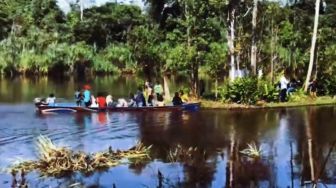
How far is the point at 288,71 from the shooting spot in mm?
40438

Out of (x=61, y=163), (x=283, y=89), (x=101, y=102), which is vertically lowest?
(x=61, y=163)

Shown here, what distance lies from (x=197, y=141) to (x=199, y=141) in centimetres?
6

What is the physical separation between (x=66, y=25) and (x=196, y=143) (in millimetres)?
44106

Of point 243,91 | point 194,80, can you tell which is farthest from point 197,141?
point 194,80

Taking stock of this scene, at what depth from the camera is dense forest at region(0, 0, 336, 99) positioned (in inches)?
1177

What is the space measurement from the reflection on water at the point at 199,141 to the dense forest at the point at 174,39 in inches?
164

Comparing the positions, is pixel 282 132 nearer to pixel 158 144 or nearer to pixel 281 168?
pixel 158 144

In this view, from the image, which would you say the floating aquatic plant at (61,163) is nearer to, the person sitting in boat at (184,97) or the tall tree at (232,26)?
the person sitting in boat at (184,97)

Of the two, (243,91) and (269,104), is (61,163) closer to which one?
(243,91)

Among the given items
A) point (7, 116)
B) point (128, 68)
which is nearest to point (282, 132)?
point (7, 116)

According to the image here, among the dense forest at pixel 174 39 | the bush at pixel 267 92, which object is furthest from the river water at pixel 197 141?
the dense forest at pixel 174 39

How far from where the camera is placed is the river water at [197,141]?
1469 cm

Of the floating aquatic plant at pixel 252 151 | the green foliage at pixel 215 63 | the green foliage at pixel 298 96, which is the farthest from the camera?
the green foliage at pixel 215 63

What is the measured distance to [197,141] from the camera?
19.7 m
